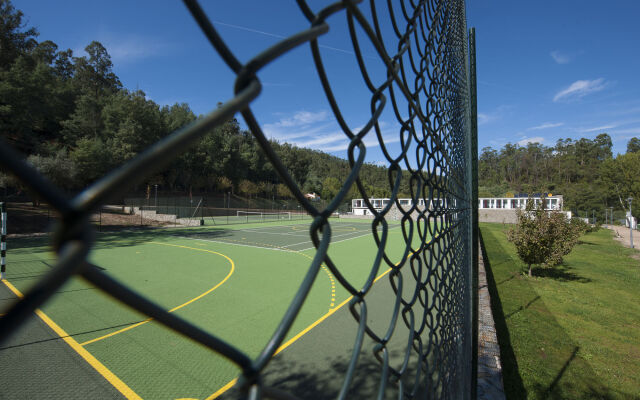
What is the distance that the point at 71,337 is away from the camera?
5.07 m

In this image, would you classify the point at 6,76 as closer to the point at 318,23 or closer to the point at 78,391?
the point at 78,391

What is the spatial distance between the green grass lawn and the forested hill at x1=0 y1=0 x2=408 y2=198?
14647 mm

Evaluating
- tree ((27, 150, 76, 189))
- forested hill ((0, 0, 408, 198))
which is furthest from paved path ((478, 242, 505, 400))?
tree ((27, 150, 76, 189))

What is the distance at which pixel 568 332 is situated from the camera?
6.98 m

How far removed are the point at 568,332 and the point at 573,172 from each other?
279 feet

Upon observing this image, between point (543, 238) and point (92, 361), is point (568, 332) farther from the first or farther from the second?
point (92, 361)

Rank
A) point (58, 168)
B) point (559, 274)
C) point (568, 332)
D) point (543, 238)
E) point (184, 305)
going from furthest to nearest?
point (58, 168) → point (559, 274) → point (543, 238) → point (568, 332) → point (184, 305)

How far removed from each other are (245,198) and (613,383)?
50553mm

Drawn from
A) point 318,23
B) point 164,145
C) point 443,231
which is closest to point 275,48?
point 318,23

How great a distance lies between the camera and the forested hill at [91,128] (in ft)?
85.7

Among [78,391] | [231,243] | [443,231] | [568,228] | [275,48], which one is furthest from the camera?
[231,243]

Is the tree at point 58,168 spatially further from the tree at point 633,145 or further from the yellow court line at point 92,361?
the tree at point 633,145

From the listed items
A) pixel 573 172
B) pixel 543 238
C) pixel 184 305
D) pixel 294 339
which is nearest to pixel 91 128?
pixel 184 305

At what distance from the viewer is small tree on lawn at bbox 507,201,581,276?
37.2 feet
